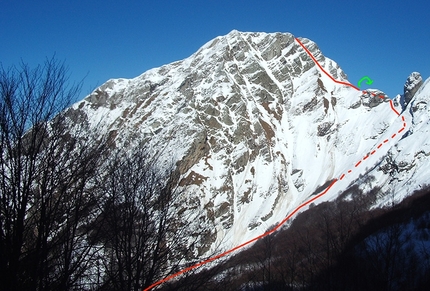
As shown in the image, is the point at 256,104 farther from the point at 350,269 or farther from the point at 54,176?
the point at 54,176

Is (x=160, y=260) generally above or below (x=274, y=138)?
below

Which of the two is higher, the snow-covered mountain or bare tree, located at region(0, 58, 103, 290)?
the snow-covered mountain

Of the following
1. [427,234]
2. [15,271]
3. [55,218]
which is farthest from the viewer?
[427,234]

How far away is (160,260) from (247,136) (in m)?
151

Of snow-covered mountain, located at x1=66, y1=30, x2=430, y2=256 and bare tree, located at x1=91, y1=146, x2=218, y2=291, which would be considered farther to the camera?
snow-covered mountain, located at x1=66, y1=30, x2=430, y2=256

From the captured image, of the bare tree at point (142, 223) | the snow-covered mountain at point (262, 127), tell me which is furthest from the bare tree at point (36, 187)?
the snow-covered mountain at point (262, 127)

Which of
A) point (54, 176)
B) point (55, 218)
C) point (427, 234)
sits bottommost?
point (427, 234)

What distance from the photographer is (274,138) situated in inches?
6501

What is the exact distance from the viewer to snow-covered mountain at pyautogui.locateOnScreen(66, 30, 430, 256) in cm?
13038

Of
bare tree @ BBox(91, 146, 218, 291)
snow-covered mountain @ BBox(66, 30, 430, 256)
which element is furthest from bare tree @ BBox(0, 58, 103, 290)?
snow-covered mountain @ BBox(66, 30, 430, 256)

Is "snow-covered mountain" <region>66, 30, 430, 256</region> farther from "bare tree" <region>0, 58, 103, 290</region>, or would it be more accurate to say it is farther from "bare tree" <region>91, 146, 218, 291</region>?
"bare tree" <region>0, 58, 103, 290</region>

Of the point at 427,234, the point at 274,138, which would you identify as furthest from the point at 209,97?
the point at 427,234

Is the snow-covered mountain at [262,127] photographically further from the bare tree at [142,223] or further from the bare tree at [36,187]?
the bare tree at [36,187]

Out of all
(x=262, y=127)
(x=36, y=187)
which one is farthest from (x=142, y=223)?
(x=262, y=127)
